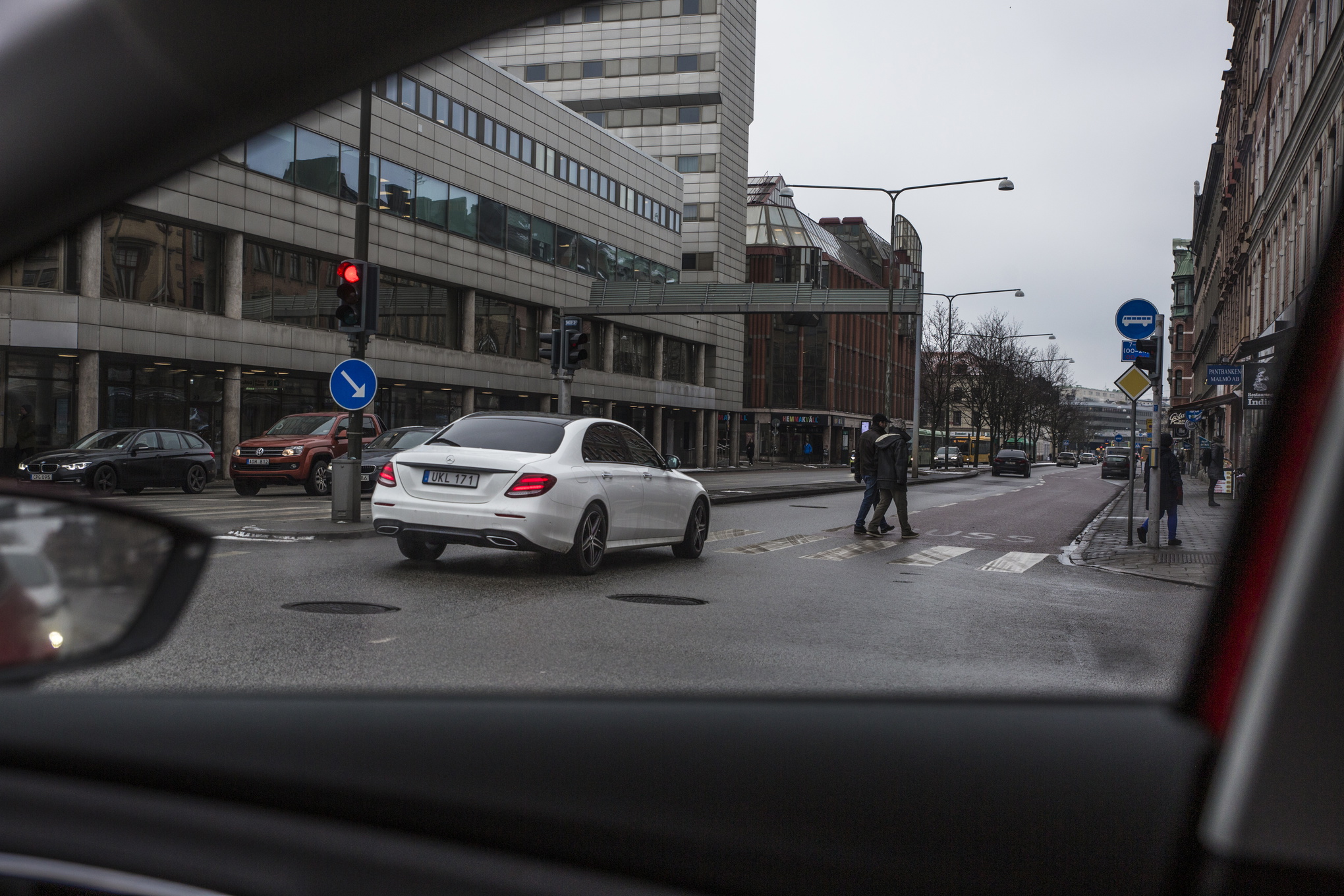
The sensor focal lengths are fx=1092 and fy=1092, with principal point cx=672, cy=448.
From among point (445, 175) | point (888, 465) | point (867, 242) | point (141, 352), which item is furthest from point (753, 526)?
point (867, 242)

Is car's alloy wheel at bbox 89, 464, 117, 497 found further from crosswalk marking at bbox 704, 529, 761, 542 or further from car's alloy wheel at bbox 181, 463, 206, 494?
crosswalk marking at bbox 704, 529, 761, 542

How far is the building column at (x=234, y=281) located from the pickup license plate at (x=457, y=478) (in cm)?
557

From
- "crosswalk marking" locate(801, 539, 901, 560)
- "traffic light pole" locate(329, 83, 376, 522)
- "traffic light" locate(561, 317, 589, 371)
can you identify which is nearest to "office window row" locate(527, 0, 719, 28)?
"traffic light pole" locate(329, 83, 376, 522)

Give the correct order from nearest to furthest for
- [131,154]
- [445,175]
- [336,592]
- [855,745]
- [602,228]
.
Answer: [855,745] < [131,154] < [445,175] < [336,592] < [602,228]

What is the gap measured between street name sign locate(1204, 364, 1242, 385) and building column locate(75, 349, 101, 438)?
4.65 ft

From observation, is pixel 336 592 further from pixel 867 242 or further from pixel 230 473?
pixel 867 242

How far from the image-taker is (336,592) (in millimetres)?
3885

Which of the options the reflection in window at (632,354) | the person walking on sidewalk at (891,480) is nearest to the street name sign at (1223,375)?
the person walking on sidewalk at (891,480)

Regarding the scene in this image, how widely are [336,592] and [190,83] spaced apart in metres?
2.81

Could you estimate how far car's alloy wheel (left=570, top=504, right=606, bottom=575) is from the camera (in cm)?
788

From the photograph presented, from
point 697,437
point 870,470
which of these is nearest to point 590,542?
point 870,470

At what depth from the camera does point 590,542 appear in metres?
8.34

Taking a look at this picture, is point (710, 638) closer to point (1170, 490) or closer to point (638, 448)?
point (1170, 490)

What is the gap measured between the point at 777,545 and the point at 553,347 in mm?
8454
